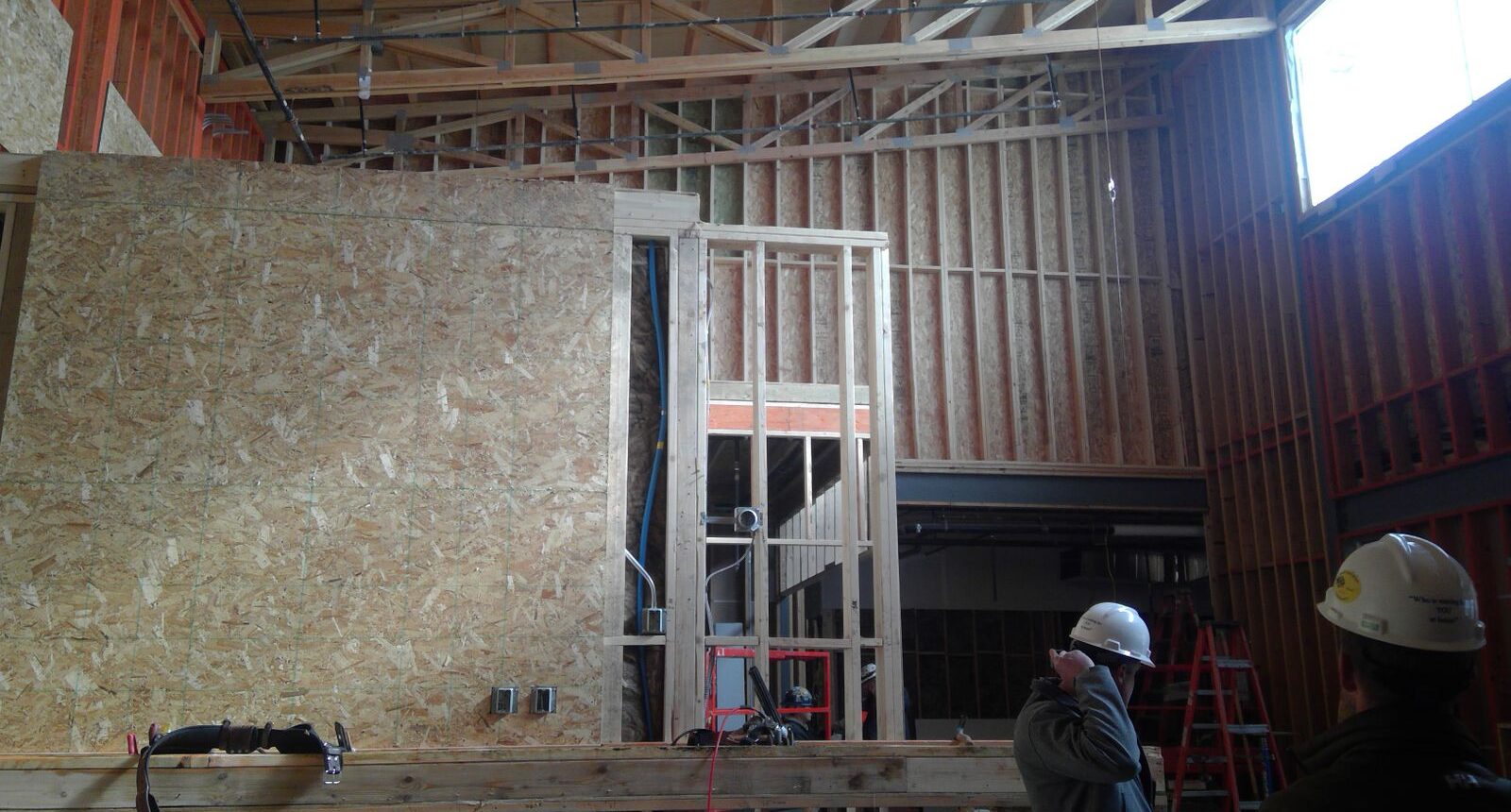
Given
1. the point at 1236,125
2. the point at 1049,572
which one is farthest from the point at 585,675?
the point at 1049,572

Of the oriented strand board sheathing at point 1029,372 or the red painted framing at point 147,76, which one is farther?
the oriented strand board sheathing at point 1029,372

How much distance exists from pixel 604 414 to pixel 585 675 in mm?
1381

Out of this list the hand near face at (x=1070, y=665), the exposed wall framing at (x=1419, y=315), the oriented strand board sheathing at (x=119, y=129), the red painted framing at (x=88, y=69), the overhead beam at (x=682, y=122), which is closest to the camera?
the hand near face at (x=1070, y=665)

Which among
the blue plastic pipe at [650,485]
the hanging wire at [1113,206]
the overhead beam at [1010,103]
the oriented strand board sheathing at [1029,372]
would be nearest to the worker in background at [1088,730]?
the blue plastic pipe at [650,485]

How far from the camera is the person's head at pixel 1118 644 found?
3.60 meters

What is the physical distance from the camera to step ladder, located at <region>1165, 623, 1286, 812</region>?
9.80m

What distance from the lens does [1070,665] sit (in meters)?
3.47

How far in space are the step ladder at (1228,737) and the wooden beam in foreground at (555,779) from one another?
5150mm

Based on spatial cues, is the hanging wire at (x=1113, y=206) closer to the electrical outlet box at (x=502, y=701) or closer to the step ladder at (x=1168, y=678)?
the step ladder at (x=1168, y=678)

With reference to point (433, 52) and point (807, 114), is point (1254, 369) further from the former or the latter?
point (433, 52)

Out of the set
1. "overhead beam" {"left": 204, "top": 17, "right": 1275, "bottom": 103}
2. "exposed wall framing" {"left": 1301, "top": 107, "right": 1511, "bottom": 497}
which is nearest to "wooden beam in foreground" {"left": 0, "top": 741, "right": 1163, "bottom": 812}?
"exposed wall framing" {"left": 1301, "top": 107, "right": 1511, "bottom": 497}

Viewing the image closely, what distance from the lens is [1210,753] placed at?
1045 centimetres

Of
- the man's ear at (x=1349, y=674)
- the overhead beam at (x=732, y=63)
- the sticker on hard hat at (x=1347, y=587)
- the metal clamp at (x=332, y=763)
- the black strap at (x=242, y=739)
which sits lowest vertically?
the metal clamp at (x=332, y=763)

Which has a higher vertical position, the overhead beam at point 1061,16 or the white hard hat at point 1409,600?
the overhead beam at point 1061,16
